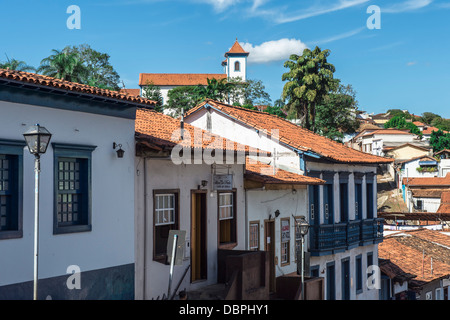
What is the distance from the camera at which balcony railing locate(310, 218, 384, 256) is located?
71.1ft

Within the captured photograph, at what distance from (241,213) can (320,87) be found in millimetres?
34575

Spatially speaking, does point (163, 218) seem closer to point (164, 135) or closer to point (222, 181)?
point (164, 135)

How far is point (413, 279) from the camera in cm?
2705

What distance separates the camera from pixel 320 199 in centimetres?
2234

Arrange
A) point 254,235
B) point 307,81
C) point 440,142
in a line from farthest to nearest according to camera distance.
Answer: point 440,142, point 307,81, point 254,235

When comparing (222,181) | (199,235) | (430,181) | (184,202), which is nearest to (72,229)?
(184,202)

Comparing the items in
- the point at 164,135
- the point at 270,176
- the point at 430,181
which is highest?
the point at 164,135

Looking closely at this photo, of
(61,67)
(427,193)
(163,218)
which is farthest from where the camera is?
(427,193)

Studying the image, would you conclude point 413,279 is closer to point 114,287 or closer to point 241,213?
point 241,213

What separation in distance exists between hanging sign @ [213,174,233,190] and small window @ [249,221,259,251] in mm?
2520

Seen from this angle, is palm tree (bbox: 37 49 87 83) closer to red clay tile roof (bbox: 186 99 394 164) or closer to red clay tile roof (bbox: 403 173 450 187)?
red clay tile roof (bbox: 186 99 394 164)

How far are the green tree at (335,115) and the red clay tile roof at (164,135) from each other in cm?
4316

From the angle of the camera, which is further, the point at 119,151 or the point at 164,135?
the point at 164,135

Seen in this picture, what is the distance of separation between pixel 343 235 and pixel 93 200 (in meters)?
13.9
